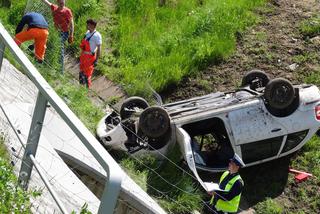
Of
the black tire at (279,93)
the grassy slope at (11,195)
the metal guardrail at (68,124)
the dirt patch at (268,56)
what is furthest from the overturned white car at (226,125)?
the grassy slope at (11,195)

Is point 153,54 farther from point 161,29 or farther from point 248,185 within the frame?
point 248,185

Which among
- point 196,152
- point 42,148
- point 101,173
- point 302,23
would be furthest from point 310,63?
point 42,148

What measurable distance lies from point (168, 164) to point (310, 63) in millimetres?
5317

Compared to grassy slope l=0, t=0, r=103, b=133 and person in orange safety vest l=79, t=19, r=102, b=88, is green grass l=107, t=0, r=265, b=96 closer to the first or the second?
grassy slope l=0, t=0, r=103, b=133

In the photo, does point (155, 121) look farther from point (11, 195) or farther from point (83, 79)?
point (11, 195)

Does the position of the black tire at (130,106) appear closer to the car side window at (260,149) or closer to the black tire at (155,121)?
the black tire at (155,121)

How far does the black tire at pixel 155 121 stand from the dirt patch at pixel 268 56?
10.9ft

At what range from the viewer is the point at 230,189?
8.41 meters

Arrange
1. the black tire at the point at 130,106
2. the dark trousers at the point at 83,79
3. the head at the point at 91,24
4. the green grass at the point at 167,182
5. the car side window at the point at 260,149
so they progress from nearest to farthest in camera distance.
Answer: the green grass at the point at 167,182, the car side window at the point at 260,149, the black tire at the point at 130,106, the head at the point at 91,24, the dark trousers at the point at 83,79

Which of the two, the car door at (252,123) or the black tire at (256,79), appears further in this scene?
the black tire at (256,79)

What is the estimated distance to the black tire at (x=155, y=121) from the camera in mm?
9664

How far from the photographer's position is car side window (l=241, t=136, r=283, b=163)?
10.2 meters

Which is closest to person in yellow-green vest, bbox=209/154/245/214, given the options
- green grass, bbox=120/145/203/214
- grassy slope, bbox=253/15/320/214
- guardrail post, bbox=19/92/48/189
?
green grass, bbox=120/145/203/214

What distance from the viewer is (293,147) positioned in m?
10.7
